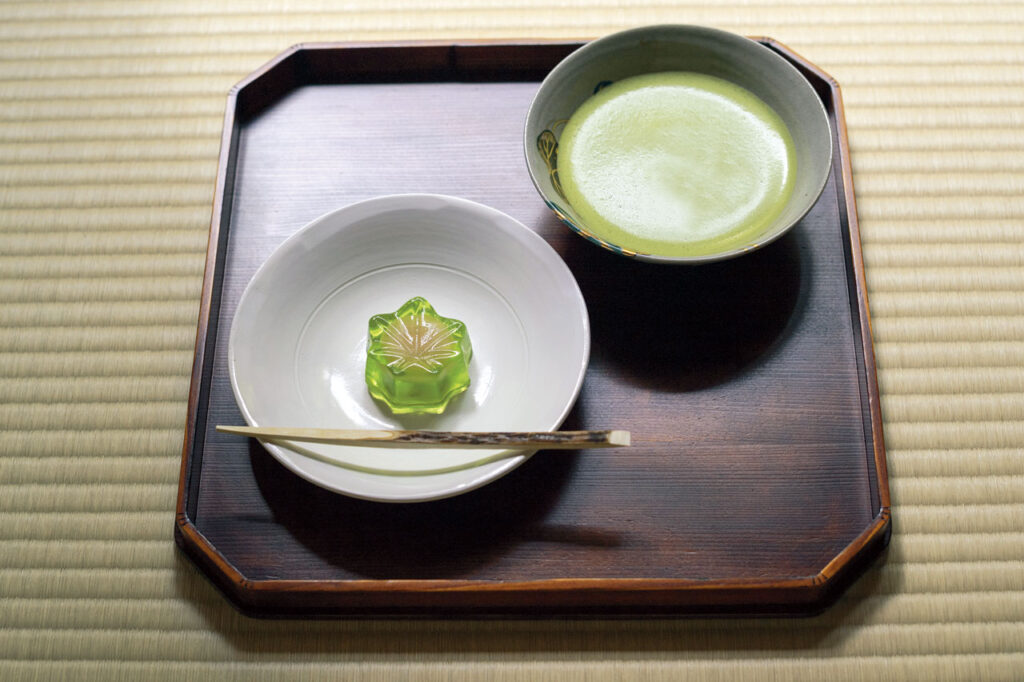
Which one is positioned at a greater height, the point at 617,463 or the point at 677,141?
the point at 677,141

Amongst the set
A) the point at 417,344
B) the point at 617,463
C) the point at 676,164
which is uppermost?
the point at 676,164

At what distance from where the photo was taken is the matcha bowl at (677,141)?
0.92m

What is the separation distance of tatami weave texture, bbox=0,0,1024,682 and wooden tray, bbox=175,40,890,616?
0.18 feet

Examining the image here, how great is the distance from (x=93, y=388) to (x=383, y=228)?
16.0 inches

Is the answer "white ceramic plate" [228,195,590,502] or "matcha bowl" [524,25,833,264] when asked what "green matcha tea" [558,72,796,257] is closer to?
"matcha bowl" [524,25,833,264]

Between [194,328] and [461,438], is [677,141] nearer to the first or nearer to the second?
[461,438]

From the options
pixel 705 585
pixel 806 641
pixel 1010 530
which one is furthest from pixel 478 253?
pixel 1010 530

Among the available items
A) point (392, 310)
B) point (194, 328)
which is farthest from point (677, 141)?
point (194, 328)

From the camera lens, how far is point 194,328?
1030mm

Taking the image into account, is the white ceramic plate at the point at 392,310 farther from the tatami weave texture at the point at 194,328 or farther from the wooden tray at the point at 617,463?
the tatami weave texture at the point at 194,328

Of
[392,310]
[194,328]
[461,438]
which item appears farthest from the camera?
[194,328]

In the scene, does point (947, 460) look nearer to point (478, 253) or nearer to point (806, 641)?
point (806, 641)

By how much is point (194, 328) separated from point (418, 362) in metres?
0.36

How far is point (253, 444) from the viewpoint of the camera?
2.85ft
